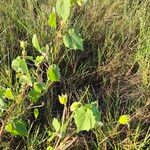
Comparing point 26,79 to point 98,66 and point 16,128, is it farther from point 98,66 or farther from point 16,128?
point 98,66

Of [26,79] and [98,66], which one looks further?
[98,66]

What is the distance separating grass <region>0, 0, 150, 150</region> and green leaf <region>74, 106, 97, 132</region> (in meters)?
0.33

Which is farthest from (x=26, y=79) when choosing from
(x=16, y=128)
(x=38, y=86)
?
(x=16, y=128)

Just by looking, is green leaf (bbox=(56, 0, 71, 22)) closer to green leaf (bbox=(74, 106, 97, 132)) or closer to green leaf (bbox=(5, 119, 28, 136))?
green leaf (bbox=(74, 106, 97, 132))

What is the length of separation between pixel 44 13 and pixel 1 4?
0.92ft

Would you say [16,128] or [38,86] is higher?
[38,86]

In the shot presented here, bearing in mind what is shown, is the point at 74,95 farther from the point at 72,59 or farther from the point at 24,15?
the point at 24,15

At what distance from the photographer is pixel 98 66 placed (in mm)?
1896

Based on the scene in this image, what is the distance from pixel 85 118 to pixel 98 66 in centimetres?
87

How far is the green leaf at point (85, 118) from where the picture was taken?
1029 millimetres

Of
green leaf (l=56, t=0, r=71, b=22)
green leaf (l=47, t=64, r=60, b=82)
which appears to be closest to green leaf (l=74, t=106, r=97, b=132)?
green leaf (l=47, t=64, r=60, b=82)

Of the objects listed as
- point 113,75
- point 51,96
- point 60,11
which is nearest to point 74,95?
point 51,96

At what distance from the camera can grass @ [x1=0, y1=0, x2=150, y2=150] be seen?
1.52m

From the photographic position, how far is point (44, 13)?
6.77 ft
